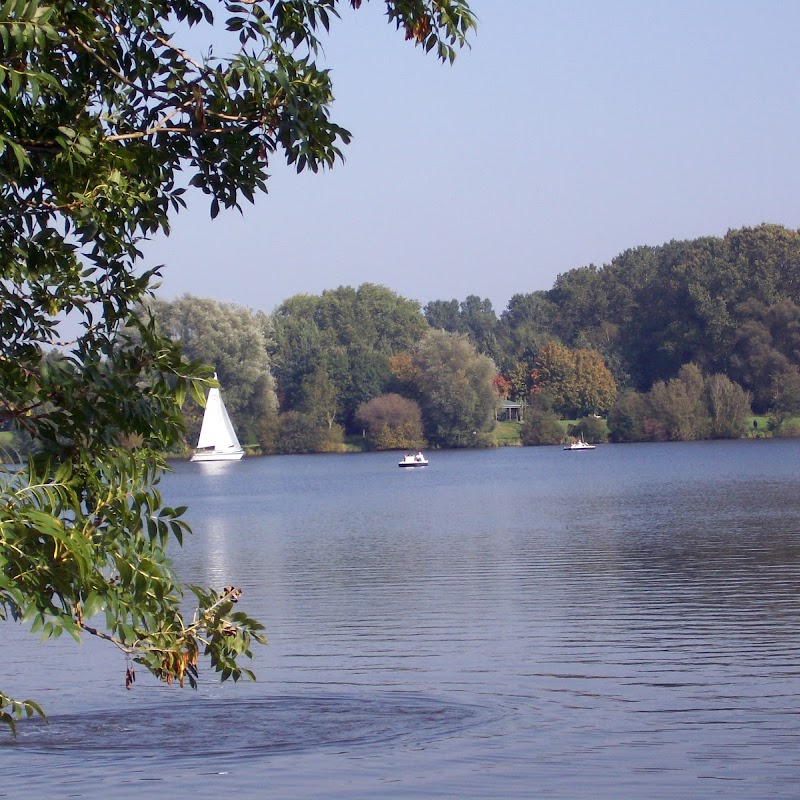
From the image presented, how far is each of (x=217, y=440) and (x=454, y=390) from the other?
21.2 meters

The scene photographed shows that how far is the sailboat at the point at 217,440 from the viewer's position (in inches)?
3538

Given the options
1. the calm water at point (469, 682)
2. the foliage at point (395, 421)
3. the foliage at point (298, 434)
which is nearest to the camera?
the calm water at point (469, 682)

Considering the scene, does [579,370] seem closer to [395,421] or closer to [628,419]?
[628,419]

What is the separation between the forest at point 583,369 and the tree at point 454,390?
0.13 meters

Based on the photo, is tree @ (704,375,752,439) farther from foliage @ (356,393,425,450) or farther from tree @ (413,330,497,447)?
foliage @ (356,393,425,450)

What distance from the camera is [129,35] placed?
19.0 ft

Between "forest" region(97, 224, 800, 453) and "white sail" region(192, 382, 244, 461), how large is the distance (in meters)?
1.35

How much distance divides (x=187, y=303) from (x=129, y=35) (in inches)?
3328

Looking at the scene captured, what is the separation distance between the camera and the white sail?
89875 millimetres

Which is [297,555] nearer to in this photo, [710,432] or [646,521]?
[646,521]

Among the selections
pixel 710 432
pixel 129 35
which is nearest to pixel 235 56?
pixel 129 35

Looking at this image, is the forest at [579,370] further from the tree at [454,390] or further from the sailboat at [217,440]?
the sailboat at [217,440]

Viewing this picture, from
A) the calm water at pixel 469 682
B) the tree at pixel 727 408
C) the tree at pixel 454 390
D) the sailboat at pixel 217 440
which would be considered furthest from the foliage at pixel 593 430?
the calm water at pixel 469 682

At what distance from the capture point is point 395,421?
106500mm
